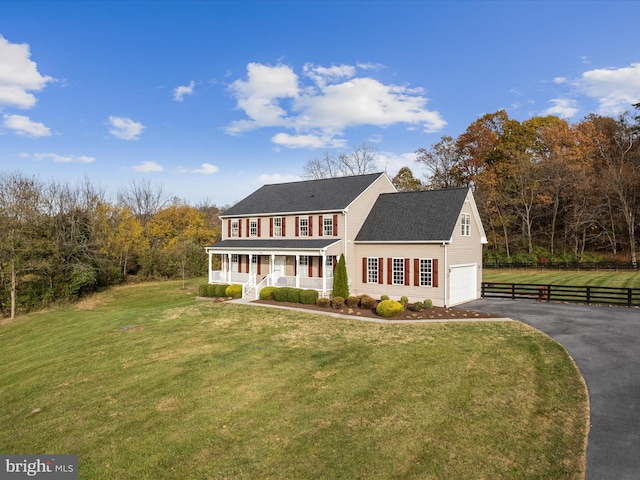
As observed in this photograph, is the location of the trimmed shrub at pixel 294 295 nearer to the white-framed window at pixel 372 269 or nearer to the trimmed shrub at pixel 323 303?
the trimmed shrub at pixel 323 303

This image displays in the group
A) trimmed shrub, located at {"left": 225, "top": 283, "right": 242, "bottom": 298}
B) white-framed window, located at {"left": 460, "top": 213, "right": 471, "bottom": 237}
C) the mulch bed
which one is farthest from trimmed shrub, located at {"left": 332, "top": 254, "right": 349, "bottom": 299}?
white-framed window, located at {"left": 460, "top": 213, "right": 471, "bottom": 237}

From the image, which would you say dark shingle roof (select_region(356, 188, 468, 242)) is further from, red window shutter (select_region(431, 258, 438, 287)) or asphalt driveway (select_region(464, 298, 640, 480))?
asphalt driveway (select_region(464, 298, 640, 480))

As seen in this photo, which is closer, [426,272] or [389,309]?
[389,309]

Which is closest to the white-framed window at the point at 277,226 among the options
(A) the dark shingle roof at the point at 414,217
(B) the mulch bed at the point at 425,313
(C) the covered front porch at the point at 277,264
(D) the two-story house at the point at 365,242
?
(D) the two-story house at the point at 365,242

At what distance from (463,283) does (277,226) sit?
1340cm

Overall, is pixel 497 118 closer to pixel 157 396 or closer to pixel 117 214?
pixel 117 214

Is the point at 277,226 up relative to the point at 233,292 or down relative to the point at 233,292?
up

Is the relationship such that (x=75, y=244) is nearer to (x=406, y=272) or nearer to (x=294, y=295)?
(x=294, y=295)

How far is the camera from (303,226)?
27.1 m

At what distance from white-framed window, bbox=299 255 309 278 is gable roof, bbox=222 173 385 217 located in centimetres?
329

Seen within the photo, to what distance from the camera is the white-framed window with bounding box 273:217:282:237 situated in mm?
28453

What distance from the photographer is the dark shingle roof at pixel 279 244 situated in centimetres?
2456

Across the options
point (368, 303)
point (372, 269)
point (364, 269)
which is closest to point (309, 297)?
point (368, 303)

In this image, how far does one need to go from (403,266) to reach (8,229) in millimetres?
26437
